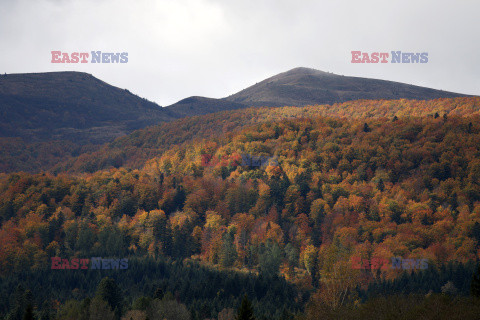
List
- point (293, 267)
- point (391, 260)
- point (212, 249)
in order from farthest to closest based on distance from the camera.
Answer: point (212, 249) < point (293, 267) < point (391, 260)

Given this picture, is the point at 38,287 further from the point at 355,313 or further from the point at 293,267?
the point at 355,313

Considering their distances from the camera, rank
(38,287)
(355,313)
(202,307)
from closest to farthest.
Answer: (355,313) < (202,307) < (38,287)

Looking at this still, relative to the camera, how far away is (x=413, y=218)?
17888 centimetres

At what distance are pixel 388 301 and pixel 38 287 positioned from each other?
100 meters

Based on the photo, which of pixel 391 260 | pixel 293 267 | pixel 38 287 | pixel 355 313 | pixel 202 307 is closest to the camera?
pixel 355 313

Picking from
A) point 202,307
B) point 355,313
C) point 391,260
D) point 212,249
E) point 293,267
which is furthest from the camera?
point 212,249

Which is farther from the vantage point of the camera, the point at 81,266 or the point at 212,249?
the point at 212,249

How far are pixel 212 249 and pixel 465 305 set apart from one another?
395ft

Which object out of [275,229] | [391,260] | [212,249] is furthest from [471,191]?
[212,249]

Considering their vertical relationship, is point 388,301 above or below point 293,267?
above

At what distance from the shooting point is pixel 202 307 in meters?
110

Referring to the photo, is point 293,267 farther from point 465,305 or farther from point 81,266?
point 465,305

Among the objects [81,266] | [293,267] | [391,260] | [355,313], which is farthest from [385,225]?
[355,313]

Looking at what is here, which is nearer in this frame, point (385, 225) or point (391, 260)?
point (391, 260)
